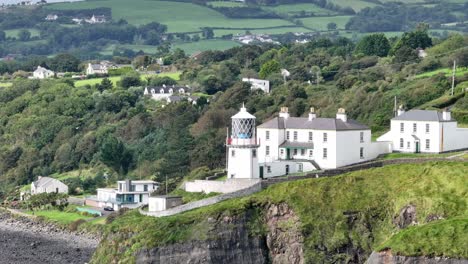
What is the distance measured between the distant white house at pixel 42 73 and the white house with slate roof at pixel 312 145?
8164 cm

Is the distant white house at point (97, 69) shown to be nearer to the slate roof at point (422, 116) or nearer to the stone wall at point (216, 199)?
the slate roof at point (422, 116)

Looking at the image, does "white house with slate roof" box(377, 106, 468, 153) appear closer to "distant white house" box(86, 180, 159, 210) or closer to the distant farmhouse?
"distant white house" box(86, 180, 159, 210)

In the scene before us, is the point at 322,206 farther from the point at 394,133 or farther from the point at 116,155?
the point at 116,155

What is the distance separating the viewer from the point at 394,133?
6594 cm

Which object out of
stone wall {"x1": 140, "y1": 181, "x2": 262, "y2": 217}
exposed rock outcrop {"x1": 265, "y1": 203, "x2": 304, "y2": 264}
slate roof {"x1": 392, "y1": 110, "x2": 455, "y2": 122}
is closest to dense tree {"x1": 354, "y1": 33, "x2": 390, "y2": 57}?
slate roof {"x1": 392, "y1": 110, "x2": 455, "y2": 122}

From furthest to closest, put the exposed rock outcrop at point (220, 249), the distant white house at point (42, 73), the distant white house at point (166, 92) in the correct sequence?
the distant white house at point (42, 73) → the distant white house at point (166, 92) → the exposed rock outcrop at point (220, 249)

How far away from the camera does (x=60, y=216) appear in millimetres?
82875

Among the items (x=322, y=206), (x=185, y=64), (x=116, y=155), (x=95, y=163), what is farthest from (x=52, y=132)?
(x=322, y=206)

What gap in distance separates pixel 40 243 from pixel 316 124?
755 inches

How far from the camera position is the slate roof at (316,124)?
206 feet

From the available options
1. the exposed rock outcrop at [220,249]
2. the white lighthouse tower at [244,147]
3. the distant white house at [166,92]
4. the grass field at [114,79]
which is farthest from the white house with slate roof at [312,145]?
the grass field at [114,79]

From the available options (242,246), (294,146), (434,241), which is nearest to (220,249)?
(242,246)

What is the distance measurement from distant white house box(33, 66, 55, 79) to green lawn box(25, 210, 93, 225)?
58.8m

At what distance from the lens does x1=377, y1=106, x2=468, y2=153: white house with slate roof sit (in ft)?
211
